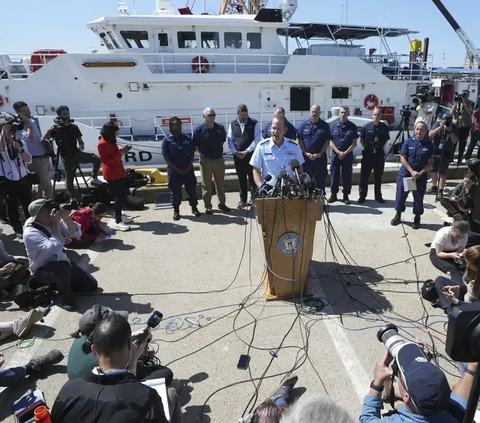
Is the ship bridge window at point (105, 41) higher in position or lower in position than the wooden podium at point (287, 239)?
higher

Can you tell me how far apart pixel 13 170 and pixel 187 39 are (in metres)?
7.77

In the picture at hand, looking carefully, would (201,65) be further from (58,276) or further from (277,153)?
(58,276)

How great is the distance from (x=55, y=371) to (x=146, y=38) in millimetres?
10646

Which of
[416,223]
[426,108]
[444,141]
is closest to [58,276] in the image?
[416,223]

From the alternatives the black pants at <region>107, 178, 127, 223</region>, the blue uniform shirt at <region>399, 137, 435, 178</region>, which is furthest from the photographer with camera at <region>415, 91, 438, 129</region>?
the black pants at <region>107, 178, 127, 223</region>

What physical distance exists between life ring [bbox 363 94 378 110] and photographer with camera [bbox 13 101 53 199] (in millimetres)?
10054

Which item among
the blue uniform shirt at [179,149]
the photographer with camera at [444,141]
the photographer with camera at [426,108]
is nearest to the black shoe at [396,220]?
the photographer with camera at [444,141]

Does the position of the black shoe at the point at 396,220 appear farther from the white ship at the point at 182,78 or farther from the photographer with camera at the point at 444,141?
the white ship at the point at 182,78

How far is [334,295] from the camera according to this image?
13.6ft

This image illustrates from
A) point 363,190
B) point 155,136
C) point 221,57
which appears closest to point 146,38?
point 221,57

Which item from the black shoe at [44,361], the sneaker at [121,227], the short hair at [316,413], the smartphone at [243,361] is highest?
the short hair at [316,413]

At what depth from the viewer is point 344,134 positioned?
6.98 m

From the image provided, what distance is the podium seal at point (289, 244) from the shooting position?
3.84 m

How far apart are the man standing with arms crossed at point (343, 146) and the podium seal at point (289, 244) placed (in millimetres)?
3667
